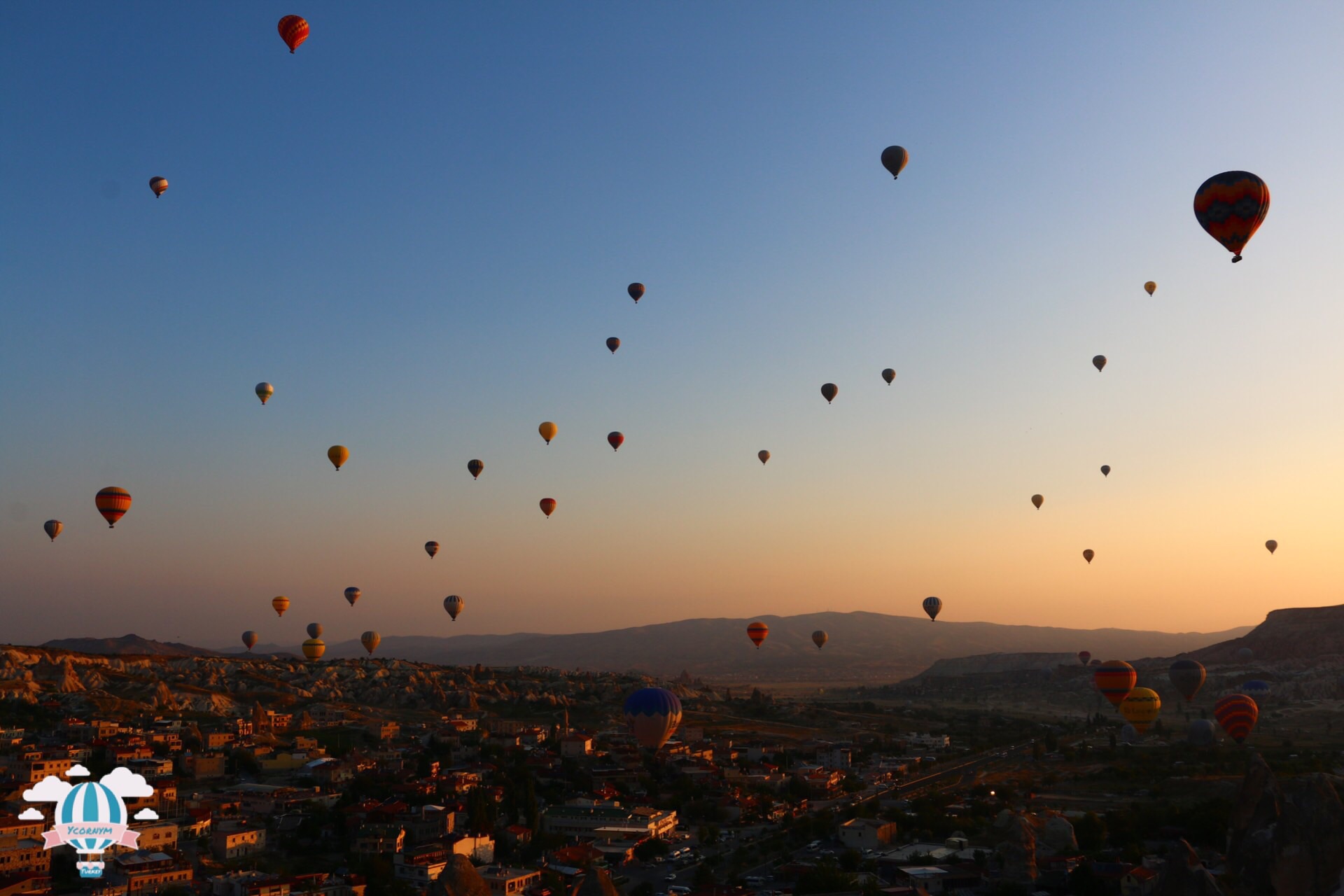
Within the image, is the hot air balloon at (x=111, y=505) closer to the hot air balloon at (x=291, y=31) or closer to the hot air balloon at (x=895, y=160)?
the hot air balloon at (x=291, y=31)

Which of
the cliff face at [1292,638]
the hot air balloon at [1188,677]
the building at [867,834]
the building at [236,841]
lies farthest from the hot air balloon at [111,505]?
the cliff face at [1292,638]

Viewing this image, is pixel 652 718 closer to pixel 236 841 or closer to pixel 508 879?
pixel 508 879

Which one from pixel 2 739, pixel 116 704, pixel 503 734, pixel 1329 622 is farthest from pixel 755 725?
pixel 1329 622

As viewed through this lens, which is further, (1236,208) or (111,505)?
(111,505)

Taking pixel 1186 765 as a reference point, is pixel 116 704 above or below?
above

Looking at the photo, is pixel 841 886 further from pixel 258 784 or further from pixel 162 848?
pixel 258 784

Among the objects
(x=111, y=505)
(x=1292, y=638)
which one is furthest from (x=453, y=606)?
(x=1292, y=638)

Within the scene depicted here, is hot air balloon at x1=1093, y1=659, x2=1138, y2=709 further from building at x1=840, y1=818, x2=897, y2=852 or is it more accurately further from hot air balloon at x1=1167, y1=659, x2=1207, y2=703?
building at x1=840, y1=818, x2=897, y2=852

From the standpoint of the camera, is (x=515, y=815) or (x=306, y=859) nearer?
(x=306, y=859)
